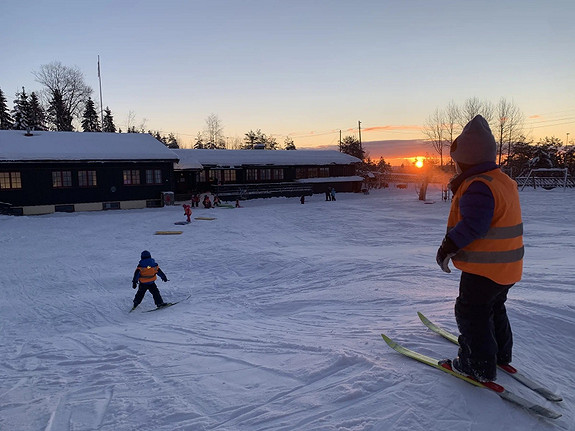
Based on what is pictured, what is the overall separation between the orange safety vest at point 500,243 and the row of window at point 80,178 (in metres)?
26.0

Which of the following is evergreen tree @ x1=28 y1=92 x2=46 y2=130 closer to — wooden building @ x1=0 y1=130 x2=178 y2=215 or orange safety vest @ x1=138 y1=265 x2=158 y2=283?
wooden building @ x1=0 y1=130 x2=178 y2=215

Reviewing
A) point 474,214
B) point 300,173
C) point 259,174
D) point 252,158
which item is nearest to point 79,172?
point 252,158

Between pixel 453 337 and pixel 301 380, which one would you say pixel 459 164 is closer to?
pixel 453 337

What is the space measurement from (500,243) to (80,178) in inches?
1037

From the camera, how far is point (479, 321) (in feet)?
9.11

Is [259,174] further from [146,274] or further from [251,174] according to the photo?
[146,274]

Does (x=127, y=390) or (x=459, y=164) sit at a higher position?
(x=459, y=164)

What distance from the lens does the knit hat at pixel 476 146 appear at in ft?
9.29

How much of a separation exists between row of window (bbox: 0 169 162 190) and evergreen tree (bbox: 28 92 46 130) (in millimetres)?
37718

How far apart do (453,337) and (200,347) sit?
2935 mm

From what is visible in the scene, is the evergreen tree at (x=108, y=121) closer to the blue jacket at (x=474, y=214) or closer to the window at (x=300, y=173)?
the window at (x=300, y=173)

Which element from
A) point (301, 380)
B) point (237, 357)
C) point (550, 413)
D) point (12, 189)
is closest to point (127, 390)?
point (237, 357)

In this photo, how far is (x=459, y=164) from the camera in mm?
2973

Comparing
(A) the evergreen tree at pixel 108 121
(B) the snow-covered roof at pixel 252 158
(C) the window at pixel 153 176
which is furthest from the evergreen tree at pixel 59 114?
(C) the window at pixel 153 176
